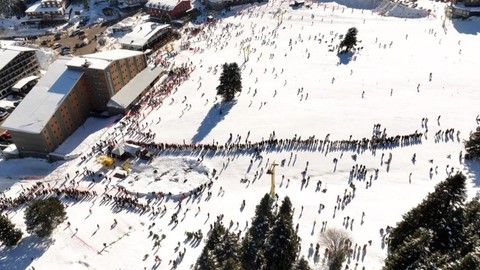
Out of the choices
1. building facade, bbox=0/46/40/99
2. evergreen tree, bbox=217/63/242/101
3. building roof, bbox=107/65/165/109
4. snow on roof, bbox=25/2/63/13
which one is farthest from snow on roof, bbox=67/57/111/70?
snow on roof, bbox=25/2/63/13

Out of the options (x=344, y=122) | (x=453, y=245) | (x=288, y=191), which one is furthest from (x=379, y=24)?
(x=453, y=245)

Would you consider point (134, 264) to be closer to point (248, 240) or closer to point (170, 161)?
point (248, 240)

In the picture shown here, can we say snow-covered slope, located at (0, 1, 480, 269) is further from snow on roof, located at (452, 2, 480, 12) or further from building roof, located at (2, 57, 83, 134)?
building roof, located at (2, 57, 83, 134)

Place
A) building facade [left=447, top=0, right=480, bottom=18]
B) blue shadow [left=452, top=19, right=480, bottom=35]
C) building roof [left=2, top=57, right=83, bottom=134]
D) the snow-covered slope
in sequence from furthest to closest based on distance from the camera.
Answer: building facade [left=447, top=0, right=480, bottom=18], blue shadow [left=452, top=19, right=480, bottom=35], building roof [left=2, top=57, right=83, bottom=134], the snow-covered slope

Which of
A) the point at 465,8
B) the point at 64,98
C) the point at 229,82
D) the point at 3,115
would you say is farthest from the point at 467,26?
the point at 3,115

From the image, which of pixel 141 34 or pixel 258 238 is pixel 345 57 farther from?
pixel 258 238
